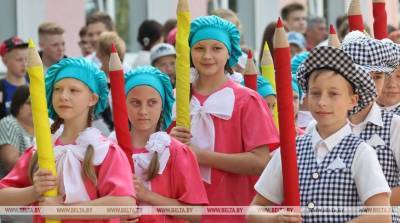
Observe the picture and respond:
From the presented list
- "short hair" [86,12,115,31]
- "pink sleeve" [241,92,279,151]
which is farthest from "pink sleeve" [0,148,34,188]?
"short hair" [86,12,115,31]

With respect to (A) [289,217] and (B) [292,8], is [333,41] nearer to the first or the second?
(A) [289,217]

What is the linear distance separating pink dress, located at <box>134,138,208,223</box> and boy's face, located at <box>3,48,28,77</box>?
179 inches

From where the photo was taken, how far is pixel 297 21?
15.5 meters

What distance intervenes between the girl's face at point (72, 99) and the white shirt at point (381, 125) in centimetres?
122

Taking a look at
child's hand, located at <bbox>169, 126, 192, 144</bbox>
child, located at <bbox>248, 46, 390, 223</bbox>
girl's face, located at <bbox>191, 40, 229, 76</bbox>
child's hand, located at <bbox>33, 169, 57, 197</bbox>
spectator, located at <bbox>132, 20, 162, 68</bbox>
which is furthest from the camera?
spectator, located at <bbox>132, 20, 162, 68</bbox>

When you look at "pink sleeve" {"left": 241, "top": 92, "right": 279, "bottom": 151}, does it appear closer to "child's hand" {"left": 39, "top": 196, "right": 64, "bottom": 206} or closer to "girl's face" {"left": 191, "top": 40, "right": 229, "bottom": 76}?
"girl's face" {"left": 191, "top": 40, "right": 229, "bottom": 76}

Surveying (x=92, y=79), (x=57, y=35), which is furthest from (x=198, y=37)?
(x=57, y=35)

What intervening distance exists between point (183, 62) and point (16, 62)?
4.52 meters

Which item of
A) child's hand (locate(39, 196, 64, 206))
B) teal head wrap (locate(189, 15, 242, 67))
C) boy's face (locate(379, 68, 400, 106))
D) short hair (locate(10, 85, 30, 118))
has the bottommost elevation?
child's hand (locate(39, 196, 64, 206))

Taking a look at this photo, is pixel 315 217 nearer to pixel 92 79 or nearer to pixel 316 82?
pixel 316 82

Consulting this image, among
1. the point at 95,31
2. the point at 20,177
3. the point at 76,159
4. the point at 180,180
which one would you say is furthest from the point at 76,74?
the point at 95,31

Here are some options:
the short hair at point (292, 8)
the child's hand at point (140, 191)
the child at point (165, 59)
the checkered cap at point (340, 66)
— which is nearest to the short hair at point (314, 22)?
the short hair at point (292, 8)

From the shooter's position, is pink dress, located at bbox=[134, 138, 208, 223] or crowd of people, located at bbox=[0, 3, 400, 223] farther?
pink dress, located at bbox=[134, 138, 208, 223]

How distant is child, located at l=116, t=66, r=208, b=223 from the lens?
7.59 meters
